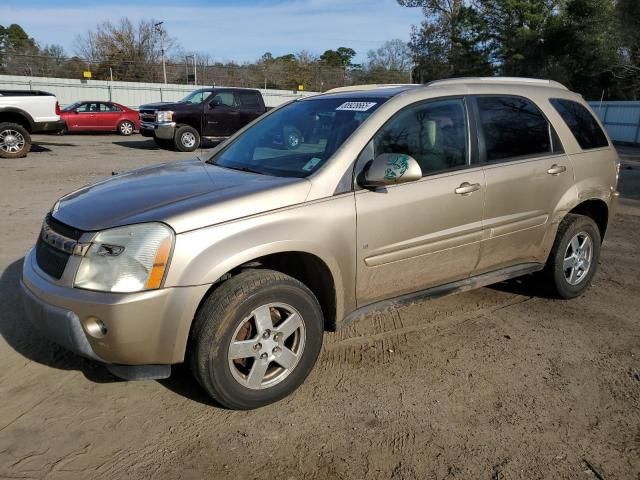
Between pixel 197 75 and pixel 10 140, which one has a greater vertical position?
pixel 197 75

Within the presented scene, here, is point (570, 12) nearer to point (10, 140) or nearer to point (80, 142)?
point (80, 142)

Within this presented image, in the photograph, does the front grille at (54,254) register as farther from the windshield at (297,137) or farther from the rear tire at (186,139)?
the rear tire at (186,139)

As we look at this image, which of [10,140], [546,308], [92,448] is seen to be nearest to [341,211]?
[92,448]

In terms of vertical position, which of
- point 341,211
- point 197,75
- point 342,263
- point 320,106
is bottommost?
point 342,263

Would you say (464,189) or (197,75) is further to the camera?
(197,75)

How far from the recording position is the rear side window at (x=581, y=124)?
4.56m

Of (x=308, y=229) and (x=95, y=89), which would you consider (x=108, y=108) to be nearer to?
(x=95, y=89)

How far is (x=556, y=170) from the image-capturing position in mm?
4309

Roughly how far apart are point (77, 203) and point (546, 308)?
3731 millimetres

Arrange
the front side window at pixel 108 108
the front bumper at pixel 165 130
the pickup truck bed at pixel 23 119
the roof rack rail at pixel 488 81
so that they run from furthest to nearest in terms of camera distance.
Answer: the front side window at pixel 108 108 → the front bumper at pixel 165 130 → the pickup truck bed at pixel 23 119 → the roof rack rail at pixel 488 81

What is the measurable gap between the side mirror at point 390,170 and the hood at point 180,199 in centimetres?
40

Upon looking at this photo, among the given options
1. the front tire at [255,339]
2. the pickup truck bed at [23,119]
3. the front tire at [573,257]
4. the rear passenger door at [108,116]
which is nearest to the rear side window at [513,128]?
the front tire at [573,257]

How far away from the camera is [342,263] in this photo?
10.6 ft

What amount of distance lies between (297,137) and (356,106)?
479 mm
